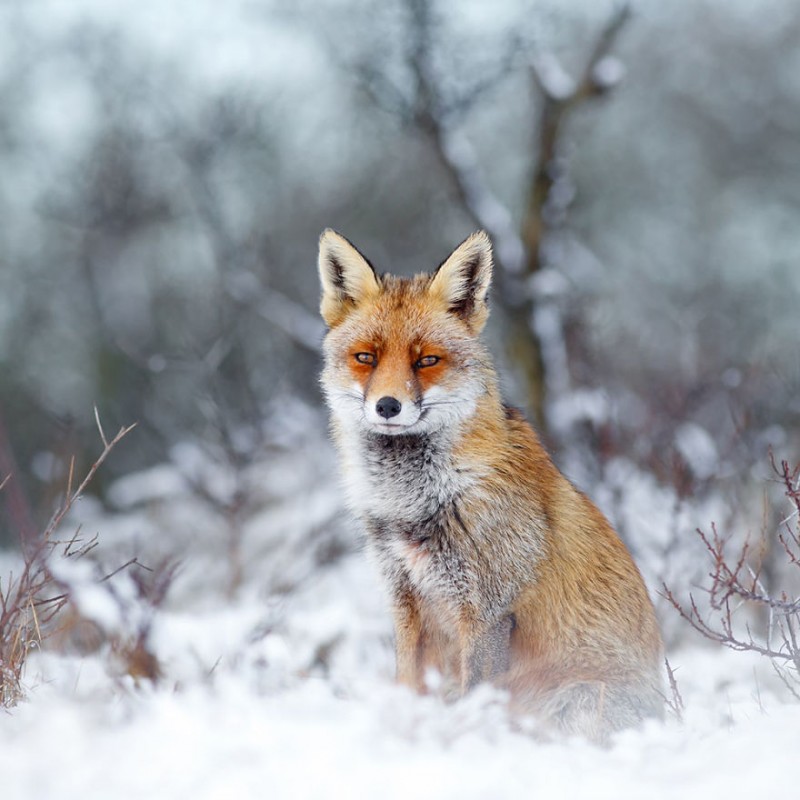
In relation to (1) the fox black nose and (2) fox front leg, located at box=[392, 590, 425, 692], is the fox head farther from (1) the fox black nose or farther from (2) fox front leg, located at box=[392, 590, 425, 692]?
(2) fox front leg, located at box=[392, 590, 425, 692]

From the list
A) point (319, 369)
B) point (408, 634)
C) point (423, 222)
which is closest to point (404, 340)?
point (408, 634)

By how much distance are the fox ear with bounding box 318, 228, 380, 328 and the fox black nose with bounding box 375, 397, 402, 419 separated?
702 mm

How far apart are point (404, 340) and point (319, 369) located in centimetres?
540

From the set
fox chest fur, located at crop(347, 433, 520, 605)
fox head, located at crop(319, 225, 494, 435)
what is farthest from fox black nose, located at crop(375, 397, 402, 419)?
fox chest fur, located at crop(347, 433, 520, 605)

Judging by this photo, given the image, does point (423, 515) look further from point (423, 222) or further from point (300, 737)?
point (423, 222)

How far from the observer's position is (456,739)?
342 cm

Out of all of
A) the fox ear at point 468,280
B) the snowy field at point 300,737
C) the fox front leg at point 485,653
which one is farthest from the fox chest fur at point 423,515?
the fox ear at point 468,280

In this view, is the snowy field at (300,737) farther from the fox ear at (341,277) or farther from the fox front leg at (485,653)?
the fox ear at (341,277)

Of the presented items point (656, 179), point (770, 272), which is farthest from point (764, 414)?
point (656, 179)

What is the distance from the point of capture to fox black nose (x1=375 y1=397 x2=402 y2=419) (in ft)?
13.4

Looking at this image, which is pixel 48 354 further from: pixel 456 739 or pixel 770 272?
pixel 456 739

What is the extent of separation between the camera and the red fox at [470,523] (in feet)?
13.3

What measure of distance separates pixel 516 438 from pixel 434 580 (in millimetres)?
785

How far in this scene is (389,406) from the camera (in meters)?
4.09
